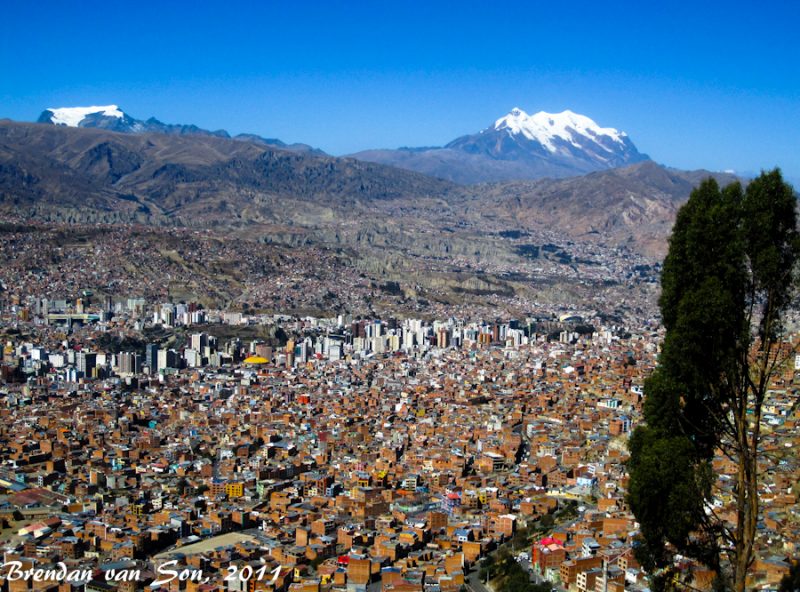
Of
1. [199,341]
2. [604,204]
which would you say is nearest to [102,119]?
[604,204]

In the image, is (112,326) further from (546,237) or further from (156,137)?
(156,137)

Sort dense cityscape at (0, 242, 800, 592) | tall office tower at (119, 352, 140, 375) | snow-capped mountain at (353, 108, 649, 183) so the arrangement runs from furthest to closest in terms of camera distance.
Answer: snow-capped mountain at (353, 108, 649, 183) → tall office tower at (119, 352, 140, 375) → dense cityscape at (0, 242, 800, 592)

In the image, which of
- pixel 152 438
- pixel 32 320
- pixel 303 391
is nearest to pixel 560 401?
pixel 303 391


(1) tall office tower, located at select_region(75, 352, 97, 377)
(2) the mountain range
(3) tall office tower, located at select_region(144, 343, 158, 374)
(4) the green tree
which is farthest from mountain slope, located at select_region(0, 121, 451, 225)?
(4) the green tree

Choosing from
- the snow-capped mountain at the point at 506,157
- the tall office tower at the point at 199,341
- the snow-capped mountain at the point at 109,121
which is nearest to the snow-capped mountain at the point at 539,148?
the snow-capped mountain at the point at 506,157

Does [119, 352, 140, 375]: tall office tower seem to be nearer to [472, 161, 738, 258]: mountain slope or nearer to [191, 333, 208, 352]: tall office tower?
[191, 333, 208, 352]: tall office tower

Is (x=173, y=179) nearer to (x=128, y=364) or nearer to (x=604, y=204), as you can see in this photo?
(x=604, y=204)
